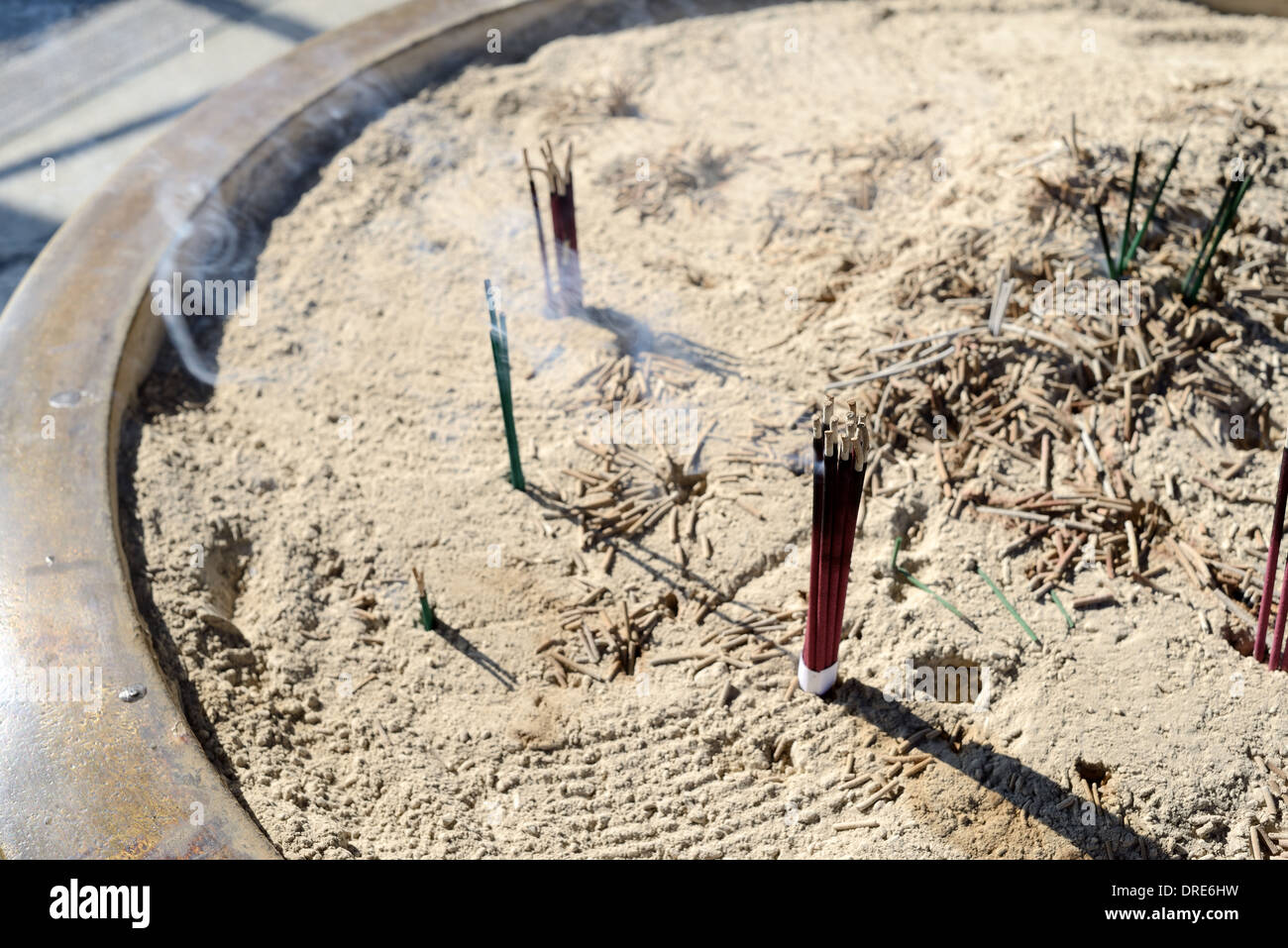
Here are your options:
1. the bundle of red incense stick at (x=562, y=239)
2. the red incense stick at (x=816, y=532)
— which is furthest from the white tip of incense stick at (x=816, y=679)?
the bundle of red incense stick at (x=562, y=239)

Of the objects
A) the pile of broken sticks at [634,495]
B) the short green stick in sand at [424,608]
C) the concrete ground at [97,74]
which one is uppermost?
the concrete ground at [97,74]

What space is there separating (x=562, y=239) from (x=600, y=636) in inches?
72.3

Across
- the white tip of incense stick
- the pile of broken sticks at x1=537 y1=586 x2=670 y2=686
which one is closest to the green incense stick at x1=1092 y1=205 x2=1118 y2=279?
the white tip of incense stick

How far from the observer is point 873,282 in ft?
14.8

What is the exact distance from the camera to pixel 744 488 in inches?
152

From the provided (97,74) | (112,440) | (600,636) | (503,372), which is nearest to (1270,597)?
(600,636)

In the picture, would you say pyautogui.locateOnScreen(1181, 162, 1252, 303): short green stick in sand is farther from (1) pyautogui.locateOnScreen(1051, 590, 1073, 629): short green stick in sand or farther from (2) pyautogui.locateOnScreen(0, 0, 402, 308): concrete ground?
(2) pyautogui.locateOnScreen(0, 0, 402, 308): concrete ground

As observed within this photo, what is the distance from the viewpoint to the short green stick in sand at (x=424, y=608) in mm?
3414

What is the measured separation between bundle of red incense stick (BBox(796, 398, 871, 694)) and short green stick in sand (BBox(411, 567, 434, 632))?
1.19 m

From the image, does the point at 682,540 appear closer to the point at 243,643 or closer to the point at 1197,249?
the point at 243,643

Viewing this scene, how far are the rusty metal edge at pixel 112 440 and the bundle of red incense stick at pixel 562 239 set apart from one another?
162 cm

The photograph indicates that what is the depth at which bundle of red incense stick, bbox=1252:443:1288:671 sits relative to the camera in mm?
2939

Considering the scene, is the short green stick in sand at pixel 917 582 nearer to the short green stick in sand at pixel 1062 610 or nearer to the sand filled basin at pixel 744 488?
the sand filled basin at pixel 744 488

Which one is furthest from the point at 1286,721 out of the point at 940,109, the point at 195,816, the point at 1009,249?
the point at 940,109
